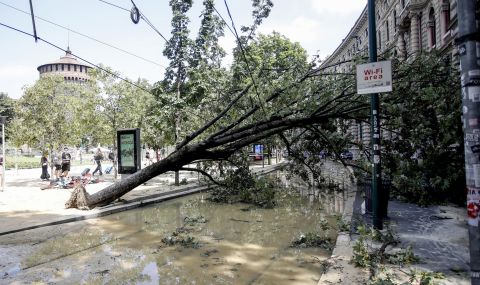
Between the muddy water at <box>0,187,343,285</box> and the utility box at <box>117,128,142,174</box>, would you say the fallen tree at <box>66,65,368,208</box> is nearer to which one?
the muddy water at <box>0,187,343,285</box>

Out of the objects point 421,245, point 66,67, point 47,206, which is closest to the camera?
point 421,245

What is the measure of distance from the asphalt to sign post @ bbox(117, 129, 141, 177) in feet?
3.57

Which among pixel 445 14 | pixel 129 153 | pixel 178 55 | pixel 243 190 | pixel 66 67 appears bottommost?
pixel 243 190

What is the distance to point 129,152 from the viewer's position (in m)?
15.7

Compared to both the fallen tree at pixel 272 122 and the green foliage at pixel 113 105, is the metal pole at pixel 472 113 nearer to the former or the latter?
the fallen tree at pixel 272 122

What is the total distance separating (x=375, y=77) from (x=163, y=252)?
18.2 feet

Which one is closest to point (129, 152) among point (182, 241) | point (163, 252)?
point (182, 241)

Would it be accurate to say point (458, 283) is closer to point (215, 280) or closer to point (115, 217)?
point (215, 280)

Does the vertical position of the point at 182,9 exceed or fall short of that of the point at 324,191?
it exceeds it

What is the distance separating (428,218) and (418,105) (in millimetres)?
3345

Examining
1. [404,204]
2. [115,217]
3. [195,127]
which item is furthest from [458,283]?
[195,127]

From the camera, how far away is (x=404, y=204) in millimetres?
11383

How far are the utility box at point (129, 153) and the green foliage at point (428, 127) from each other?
973 cm

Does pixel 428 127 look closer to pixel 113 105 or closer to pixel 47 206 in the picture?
pixel 47 206
